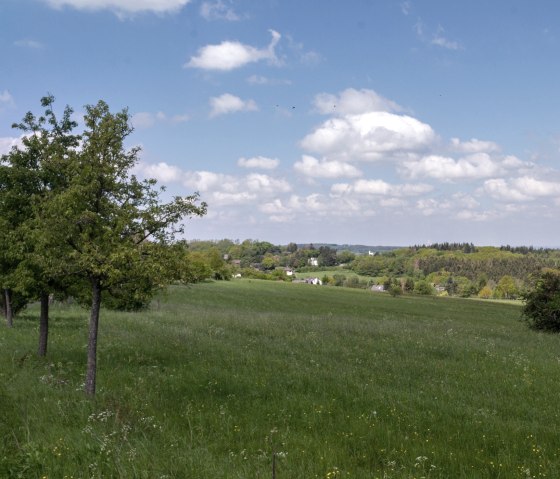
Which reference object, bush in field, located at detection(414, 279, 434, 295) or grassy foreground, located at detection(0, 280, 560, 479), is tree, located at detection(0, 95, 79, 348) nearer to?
grassy foreground, located at detection(0, 280, 560, 479)

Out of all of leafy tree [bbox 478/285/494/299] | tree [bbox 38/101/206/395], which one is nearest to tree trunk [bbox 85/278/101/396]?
tree [bbox 38/101/206/395]

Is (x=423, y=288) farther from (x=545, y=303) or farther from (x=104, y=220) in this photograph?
(x=104, y=220)

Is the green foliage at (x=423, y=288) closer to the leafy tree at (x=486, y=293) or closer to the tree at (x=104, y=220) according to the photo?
the leafy tree at (x=486, y=293)

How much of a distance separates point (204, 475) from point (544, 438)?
669 centimetres

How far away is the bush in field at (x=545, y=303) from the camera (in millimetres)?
34031

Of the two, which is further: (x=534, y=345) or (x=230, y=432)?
(x=534, y=345)

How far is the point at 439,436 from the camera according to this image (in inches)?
352

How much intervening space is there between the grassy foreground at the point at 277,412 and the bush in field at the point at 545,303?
16.8 metres

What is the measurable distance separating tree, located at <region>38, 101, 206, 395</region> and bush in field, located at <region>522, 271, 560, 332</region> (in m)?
32.1

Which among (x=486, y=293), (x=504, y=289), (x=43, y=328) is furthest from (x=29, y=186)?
(x=486, y=293)

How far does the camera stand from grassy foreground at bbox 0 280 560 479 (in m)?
7.27

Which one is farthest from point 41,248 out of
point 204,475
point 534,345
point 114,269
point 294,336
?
point 534,345

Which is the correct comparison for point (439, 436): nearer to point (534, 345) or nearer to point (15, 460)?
point (15, 460)

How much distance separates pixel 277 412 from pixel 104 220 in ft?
20.8
